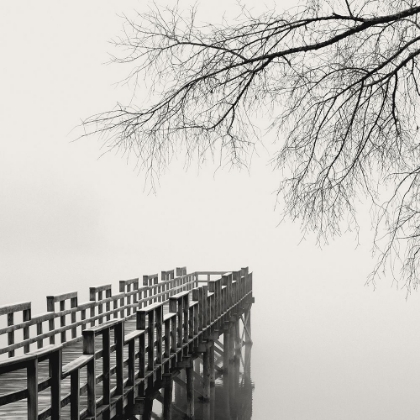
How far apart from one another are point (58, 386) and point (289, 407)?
2458 centimetres

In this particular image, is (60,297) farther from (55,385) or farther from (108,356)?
(55,385)

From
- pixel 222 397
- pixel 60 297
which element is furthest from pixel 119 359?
pixel 222 397

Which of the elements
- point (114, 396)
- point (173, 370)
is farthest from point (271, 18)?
point (173, 370)

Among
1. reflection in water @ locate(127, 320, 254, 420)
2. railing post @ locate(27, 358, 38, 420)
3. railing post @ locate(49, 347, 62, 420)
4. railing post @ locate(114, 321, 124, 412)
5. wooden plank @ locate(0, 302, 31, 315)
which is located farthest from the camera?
reflection in water @ locate(127, 320, 254, 420)

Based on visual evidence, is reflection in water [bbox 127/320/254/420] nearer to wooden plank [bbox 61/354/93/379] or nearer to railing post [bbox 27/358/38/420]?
wooden plank [bbox 61/354/93/379]

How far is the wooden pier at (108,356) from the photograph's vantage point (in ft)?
19.8

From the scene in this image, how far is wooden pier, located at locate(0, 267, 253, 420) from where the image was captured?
6.05 metres

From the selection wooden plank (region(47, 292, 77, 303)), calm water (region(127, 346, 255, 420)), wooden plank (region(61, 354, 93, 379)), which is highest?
wooden plank (region(47, 292, 77, 303))

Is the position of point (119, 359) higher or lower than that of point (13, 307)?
lower

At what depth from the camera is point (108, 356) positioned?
7.96m

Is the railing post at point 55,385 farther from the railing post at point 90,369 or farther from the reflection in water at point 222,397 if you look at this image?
the reflection in water at point 222,397

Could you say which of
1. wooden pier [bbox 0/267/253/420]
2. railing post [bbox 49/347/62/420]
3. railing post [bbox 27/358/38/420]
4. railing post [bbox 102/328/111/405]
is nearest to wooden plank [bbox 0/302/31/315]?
wooden pier [bbox 0/267/253/420]

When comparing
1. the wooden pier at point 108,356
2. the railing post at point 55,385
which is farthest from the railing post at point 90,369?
the railing post at point 55,385

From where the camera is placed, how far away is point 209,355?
62.3 feet
